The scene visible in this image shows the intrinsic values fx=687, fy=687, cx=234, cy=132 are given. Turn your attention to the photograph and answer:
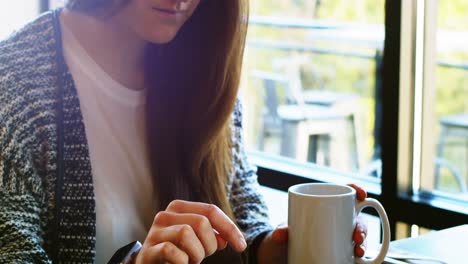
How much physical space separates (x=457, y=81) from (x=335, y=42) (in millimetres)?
402

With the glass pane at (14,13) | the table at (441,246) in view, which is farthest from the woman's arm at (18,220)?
the glass pane at (14,13)

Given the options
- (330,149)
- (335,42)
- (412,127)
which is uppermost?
(335,42)

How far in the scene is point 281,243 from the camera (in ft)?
3.42

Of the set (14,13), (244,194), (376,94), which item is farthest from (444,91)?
(14,13)

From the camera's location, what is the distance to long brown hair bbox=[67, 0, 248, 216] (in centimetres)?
124

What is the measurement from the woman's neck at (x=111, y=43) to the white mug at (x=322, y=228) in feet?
1.61

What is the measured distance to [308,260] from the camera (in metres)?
0.84

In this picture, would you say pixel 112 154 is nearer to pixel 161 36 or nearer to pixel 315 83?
pixel 161 36

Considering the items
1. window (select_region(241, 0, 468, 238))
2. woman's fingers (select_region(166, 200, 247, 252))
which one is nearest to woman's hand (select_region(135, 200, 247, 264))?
woman's fingers (select_region(166, 200, 247, 252))

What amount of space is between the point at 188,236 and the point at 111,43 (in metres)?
0.51

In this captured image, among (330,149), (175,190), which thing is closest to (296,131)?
(330,149)

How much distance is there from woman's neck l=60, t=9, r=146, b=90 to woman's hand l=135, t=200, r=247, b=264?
16.5 inches

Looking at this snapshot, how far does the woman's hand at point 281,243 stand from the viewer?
881mm

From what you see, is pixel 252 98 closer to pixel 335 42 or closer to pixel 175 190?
pixel 335 42
